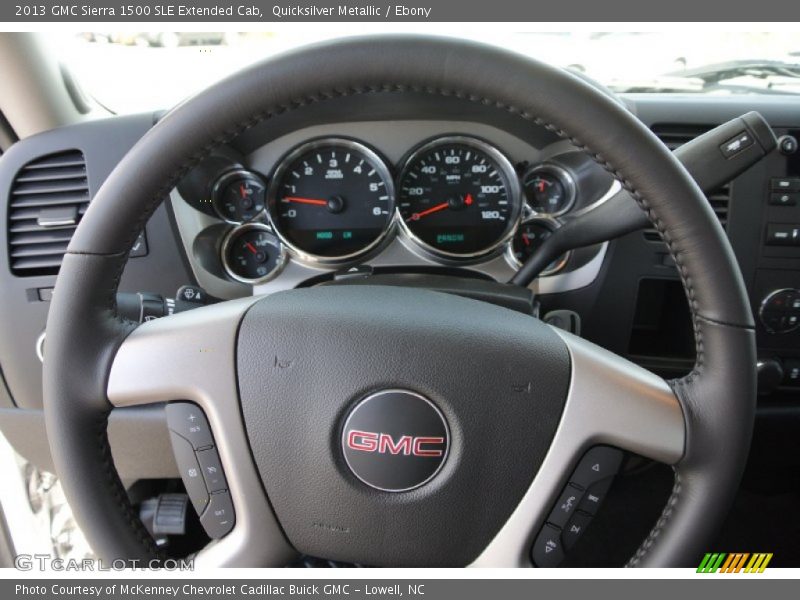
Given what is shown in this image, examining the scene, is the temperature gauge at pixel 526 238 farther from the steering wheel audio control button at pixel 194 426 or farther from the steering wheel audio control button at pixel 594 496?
the steering wheel audio control button at pixel 194 426

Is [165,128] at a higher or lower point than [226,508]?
higher

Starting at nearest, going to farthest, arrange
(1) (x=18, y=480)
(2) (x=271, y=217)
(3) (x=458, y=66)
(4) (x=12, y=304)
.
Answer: (3) (x=458, y=66) < (4) (x=12, y=304) < (2) (x=271, y=217) < (1) (x=18, y=480)

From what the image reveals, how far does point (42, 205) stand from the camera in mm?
1506

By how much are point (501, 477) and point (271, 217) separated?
1078mm

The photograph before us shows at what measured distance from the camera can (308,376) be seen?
84 centimetres

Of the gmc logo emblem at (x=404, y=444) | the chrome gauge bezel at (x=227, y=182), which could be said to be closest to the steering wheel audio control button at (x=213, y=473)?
the gmc logo emblem at (x=404, y=444)

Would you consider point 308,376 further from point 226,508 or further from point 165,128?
point 165,128

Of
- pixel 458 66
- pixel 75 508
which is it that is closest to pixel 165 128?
pixel 458 66

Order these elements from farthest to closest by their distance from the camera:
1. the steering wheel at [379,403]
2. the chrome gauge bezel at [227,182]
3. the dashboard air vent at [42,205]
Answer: the chrome gauge bezel at [227,182] < the dashboard air vent at [42,205] < the steering wheel at [379,403]

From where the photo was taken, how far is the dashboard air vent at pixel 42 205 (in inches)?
59.2

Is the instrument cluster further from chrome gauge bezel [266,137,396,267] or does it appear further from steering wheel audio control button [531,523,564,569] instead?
steering wheel audio control button [531,523,564,569]

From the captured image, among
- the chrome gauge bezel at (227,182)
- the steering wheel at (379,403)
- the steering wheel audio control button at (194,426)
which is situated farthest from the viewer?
the chrome gauge bezel at (227,182)

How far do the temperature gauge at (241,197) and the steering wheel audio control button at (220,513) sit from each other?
0.96 meters

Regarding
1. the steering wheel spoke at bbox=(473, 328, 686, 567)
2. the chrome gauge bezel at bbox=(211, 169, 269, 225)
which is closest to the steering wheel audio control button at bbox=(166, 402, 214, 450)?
the steering wheel spoke at bbox=(473, 328, 686, 567)
